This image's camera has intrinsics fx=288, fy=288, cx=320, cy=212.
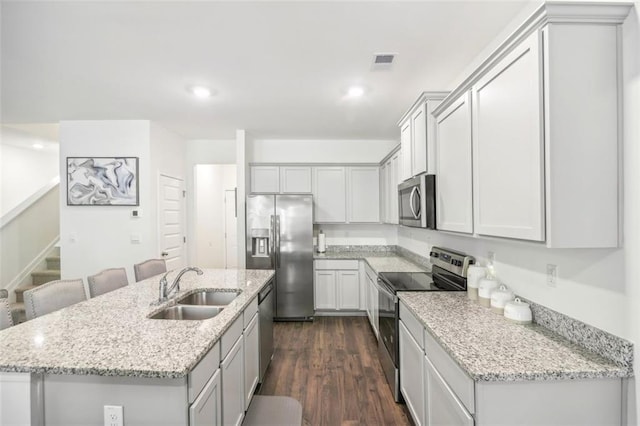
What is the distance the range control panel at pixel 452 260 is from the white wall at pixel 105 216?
3.52m

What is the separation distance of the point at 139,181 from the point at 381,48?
11.1 ft

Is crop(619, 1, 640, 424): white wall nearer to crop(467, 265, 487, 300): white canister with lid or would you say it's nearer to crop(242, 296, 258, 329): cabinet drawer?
crop(467, 265, 487, 300): white canister with lid

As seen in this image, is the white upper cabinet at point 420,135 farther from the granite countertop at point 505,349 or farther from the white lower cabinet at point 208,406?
the white lower cabinet at point 208,406

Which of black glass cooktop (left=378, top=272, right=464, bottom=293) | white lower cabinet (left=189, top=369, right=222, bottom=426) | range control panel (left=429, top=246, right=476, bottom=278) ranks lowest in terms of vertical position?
white lower cabinet (left=189, top=369, right=222, bottom=426)

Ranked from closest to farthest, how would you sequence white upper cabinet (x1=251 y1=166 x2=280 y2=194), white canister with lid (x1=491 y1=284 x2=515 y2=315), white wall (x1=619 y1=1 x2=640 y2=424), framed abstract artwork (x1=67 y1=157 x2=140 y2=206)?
white wall (x1=619 y1=1 x2=640 y2=424)
white canister with lid (x1=491 y1=284 x2=515 y2=315)
framed abstract artwork (x1=67 y1=157 x2=140 y2=206)
white upper cabinet (x1=251 y1=166 x2=280 y2=194)

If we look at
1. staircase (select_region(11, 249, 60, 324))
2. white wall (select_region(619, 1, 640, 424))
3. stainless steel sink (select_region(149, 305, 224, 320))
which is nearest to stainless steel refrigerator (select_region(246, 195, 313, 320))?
stainless steel sink (select_region(149, 305, 224, 320))

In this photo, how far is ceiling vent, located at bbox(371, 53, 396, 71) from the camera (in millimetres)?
2205

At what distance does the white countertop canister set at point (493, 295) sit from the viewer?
1.58 meters

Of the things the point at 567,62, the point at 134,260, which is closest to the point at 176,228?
the point at 134,260

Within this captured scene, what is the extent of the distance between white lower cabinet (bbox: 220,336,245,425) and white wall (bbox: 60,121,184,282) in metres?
2.66

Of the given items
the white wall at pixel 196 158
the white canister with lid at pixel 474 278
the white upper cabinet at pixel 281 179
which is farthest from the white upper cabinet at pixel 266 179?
the white canister with lid at pixel 474 278

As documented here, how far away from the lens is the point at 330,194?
446cm

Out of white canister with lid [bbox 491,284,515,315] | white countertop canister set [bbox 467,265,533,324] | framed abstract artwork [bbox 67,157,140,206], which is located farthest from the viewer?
framed abstract artwork [bbox 67,157,140,206]

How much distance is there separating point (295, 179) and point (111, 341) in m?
3.35
